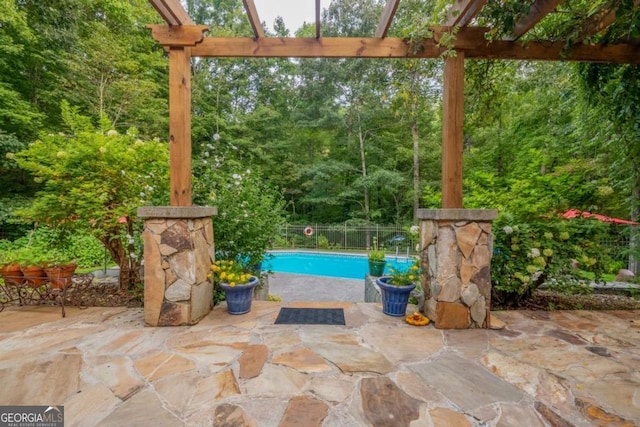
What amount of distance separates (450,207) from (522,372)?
129 cm

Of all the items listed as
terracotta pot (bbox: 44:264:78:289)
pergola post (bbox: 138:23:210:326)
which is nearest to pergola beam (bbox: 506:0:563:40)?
pergola post (bbox: 138:23:210:326)

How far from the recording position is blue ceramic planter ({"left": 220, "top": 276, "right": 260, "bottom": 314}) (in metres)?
2.52

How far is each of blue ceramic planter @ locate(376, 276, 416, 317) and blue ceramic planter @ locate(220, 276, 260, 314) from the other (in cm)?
127

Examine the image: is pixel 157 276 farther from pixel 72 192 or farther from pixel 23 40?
pixel 23 40

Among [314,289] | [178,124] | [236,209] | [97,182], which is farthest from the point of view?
[314,289]

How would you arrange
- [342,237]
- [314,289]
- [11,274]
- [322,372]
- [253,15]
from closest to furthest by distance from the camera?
1. [322,372]
2. [253,15]
3. [11,274]
4. [314,289]
5. [342,237]

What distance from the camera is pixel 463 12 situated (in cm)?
217

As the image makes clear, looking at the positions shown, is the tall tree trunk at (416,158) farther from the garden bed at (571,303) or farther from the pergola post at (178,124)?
the pergola post at (178,124)

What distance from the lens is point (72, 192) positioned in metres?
2.83

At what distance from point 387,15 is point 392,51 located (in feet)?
1.06

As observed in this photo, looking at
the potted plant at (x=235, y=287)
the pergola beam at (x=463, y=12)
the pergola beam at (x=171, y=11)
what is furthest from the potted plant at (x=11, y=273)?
the pergola beam at (x=463, y=12)

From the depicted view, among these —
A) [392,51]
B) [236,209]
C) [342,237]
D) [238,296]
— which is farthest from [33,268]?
[342,237]

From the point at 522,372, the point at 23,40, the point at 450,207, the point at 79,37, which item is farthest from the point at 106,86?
the point at 522,372

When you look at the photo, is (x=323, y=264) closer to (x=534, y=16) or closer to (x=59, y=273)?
(x=59, y=273)
